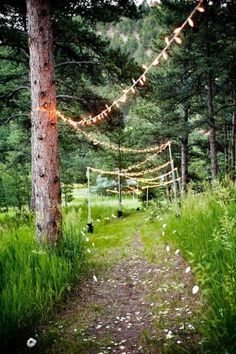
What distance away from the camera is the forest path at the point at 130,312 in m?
3.81

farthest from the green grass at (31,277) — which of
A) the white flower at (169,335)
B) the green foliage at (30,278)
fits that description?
the white flower at (169,335)

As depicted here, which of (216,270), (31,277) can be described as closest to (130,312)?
(31,277)

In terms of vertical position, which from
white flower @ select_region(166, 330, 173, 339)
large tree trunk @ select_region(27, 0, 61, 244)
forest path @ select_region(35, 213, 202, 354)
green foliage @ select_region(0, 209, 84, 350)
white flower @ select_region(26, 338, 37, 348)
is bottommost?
forest path @ select_region(35, 213, 202, 354)

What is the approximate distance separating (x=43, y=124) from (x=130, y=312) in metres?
3.53

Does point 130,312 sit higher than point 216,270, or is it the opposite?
point 216,270

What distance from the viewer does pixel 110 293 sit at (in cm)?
570

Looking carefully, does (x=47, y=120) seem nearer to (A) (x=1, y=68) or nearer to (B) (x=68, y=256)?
(B) (x=68, y=256)

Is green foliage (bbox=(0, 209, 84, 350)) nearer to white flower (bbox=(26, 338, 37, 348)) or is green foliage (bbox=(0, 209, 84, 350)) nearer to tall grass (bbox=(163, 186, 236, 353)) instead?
white flower (bbox=(26, 338, 37, 348))

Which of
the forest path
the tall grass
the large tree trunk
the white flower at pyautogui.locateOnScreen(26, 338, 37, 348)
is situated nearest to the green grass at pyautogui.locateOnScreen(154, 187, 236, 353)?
the tall grass

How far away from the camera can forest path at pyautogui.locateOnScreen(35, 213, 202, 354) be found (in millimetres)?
3811

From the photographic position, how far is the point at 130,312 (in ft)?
15.8

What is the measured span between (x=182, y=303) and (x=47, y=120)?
3.83 m

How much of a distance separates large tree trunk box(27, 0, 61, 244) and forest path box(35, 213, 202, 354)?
135cm

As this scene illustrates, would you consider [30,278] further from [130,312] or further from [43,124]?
[43,124]
